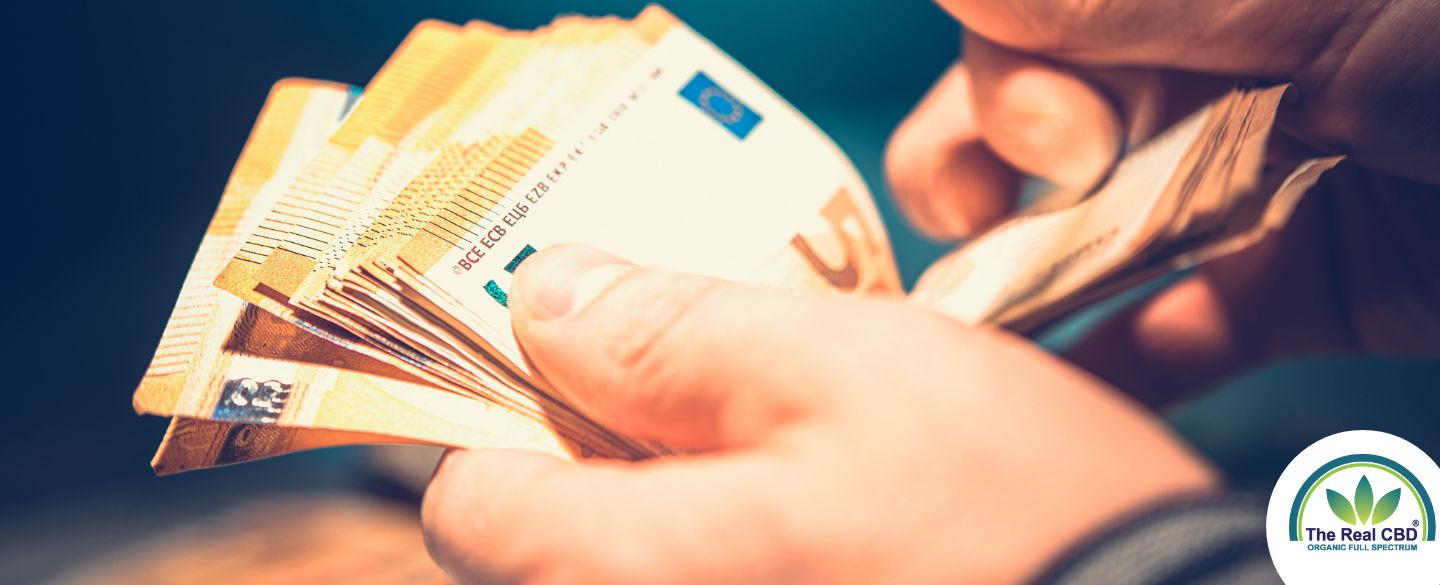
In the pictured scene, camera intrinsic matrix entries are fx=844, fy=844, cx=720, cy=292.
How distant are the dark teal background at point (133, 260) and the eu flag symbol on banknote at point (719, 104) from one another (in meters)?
0.72

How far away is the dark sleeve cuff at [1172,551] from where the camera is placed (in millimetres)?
331

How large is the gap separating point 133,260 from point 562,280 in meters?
0.99

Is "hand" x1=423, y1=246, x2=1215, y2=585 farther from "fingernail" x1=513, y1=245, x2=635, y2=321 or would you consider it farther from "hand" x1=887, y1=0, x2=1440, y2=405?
"hand" x1=887, y1=0, x2=1440, y2=405

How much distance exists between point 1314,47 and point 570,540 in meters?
0.56

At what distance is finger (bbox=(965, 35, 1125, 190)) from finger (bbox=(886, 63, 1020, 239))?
13 cm

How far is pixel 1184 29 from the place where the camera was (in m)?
0.56

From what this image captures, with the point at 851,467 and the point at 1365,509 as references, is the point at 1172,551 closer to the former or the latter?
the point at 851,467

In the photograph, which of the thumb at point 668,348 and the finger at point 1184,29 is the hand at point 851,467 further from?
the finger at point 1184,29

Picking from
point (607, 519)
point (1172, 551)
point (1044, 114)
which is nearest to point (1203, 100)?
point (1044, 114)

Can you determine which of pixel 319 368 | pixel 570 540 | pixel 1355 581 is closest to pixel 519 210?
pixel 319 368

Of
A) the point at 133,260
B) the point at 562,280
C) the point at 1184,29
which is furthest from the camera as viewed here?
the point at 133,260

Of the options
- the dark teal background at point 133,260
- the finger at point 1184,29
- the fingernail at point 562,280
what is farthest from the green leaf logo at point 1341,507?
the dark teal background at point 133,260

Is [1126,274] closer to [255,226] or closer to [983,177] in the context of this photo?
[983,177]

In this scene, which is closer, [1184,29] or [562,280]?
[562,280]
